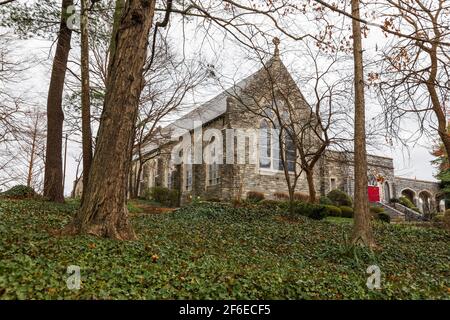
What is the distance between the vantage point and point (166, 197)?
25000 mm

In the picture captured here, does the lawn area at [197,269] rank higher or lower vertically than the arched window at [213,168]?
lower

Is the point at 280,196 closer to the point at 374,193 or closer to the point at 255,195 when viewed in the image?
the point at 255,195

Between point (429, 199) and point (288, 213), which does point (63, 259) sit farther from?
point (429, 199)

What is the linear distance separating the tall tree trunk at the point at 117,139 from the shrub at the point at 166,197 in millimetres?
19275

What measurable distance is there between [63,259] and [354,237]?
6.83m

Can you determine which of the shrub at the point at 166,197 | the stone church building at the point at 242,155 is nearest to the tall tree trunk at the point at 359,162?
the stone church building at the point at 242,155

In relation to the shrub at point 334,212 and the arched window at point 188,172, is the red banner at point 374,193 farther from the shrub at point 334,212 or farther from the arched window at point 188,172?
the arched window at point 188,172

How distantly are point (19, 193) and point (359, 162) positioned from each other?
Answer: 11418 millimetres

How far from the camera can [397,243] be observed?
10188mm

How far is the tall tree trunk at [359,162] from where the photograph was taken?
29.1 ft

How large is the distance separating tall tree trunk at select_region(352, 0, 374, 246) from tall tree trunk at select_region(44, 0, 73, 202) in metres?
9.26

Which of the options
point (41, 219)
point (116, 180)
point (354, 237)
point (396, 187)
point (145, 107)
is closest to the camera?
point (116, 180)

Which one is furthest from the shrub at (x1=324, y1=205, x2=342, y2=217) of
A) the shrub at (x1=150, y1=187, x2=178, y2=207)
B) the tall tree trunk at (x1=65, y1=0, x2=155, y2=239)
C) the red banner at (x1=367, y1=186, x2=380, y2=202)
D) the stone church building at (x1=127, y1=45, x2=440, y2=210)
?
the tall tree trunk at (x1=65, y1=0, x2=155, y2=239)
